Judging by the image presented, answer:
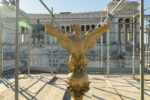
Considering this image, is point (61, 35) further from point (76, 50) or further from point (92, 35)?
point (92, 35)

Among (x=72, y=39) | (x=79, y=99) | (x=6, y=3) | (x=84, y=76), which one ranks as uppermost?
(x=6, y=3)

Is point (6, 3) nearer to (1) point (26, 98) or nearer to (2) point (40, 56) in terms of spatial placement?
(1) point (26, 98)

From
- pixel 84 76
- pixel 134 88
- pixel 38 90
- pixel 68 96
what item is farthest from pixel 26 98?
pixel 134 88

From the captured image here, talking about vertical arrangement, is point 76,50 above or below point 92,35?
below

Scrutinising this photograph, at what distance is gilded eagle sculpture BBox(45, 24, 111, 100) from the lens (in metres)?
1.59

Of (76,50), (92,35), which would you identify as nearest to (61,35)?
(76,50)

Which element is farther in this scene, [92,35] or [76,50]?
[92,35]

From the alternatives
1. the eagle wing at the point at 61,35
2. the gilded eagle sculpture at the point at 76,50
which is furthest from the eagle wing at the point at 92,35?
the eagle wing at the point at 61,35

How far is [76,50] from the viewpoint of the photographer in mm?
1589

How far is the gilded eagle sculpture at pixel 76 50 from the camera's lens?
1.59 meters

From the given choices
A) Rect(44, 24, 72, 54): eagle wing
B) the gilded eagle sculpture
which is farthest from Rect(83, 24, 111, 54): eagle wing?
Rect(44, 24, 72, 54): eagle wing

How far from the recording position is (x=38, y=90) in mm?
3287

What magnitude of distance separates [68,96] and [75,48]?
6.03ft

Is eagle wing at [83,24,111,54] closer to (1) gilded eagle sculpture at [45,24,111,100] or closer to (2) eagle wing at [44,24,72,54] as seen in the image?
(1) gilded eagle sculpture at [45,24,111,100]
